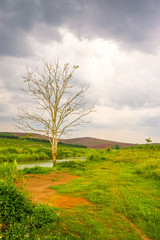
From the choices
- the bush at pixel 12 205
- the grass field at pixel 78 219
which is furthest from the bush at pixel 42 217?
the bush at pixel 12 205

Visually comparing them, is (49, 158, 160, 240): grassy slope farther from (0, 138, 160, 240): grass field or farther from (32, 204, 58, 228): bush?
(32, 204, 58, 228): bush

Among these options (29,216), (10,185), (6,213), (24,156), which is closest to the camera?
(6,213)

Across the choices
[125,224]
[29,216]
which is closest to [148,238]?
[125,224]

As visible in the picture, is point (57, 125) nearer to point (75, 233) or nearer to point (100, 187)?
point (100, 187)

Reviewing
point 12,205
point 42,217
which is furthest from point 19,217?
point 42,217

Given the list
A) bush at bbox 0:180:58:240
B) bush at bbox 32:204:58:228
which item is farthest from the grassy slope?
bush at bbox 0:180:58:240

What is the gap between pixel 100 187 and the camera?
749 cm

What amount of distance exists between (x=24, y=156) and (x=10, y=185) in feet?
76.9

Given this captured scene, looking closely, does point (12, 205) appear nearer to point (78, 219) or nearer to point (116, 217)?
point (78, 219)

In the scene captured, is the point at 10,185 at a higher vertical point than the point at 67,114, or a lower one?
lower

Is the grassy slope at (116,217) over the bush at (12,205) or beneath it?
beneath

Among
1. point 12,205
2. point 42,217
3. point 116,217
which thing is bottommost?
point 116,217

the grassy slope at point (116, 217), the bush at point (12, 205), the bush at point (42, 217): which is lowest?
the grassy slope at point (116, 217)

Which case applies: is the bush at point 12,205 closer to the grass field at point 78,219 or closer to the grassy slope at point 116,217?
the grass field at point 78,219
